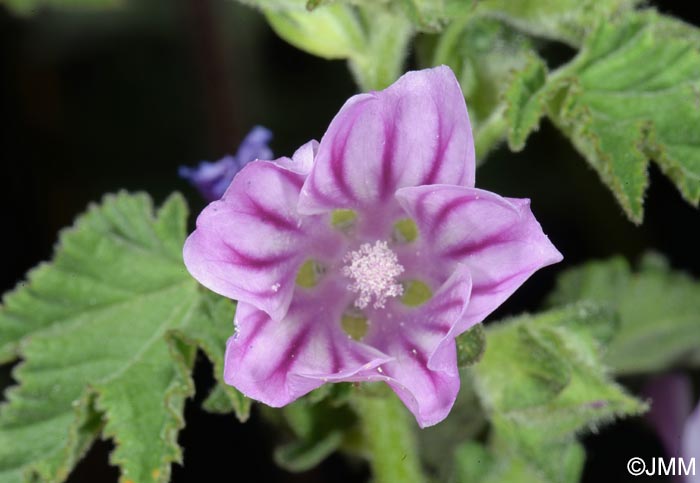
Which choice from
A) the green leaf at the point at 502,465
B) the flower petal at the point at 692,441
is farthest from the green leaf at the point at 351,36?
the flower petal at the point at 692,441

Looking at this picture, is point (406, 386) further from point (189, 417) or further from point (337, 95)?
point (337, 95)

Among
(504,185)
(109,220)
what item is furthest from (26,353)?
(504,185)

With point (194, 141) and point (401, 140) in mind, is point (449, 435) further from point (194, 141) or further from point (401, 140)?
point (194, 141)

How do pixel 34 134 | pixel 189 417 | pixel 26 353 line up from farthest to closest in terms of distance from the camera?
pixel 34 134
pixel 189 417
pixel 26 353

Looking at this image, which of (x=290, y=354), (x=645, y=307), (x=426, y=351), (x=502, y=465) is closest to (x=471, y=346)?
(x=426, y=351)

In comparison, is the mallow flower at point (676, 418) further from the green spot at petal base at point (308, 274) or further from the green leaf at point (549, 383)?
the green spot at petal base at point (308, 274)

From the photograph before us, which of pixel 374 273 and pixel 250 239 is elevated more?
pixel 250 239

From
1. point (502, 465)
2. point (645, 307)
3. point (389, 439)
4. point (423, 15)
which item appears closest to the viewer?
point (423, 15)
